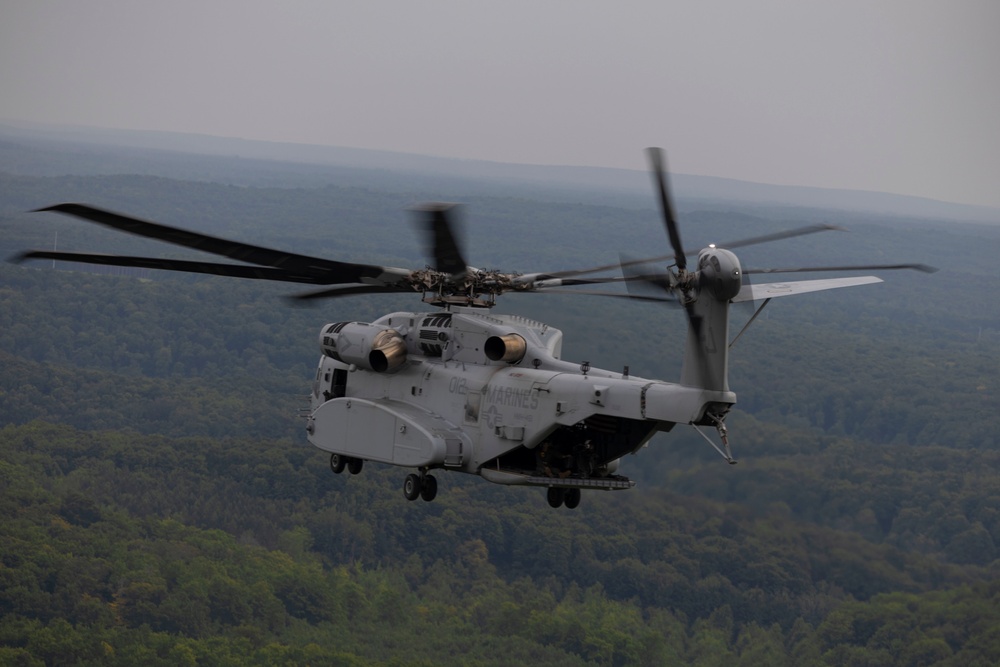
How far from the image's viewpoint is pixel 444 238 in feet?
95.2

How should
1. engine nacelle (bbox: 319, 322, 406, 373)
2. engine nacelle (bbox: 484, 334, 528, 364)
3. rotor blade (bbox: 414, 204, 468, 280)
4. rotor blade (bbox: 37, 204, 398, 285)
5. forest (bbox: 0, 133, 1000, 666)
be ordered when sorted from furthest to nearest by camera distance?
forest (bbox: 0, 133, 1000, 666) → engine nacelle (bbox: 319, 322, 406, 373) → engine nacelle (bbox: 484, 334, 528, 364) → rotor blade (bbox: 414, 204, 468, 280) → rotor blade (bbox: 37, 204, 398, 285)

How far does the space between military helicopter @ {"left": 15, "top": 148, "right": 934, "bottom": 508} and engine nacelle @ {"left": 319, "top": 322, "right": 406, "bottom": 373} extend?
3 cm

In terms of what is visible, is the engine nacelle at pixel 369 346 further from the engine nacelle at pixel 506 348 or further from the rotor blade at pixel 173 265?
the rotor blade at pixel 173 265

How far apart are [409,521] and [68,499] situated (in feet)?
141

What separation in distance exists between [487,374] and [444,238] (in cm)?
456

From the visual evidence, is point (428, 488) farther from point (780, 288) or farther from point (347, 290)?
point (780, 288)

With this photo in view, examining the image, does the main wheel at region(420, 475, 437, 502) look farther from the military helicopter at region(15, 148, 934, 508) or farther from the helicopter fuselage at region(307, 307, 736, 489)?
the helicopter fuselage at region(307, 307, 736, 489)

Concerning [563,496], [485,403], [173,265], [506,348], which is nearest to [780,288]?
[506,348]

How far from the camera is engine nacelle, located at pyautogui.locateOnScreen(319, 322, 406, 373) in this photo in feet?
113

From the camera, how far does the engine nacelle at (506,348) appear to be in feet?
107

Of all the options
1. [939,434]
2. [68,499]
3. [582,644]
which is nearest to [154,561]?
[68,499]

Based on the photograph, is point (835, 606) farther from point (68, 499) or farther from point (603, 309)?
point (68, 499)

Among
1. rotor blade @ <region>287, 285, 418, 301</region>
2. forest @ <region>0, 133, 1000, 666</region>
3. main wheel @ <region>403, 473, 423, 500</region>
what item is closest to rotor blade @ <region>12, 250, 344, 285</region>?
rotor blade @ <region>287, 285, 418, 301</region>

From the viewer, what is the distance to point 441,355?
3397 cm
